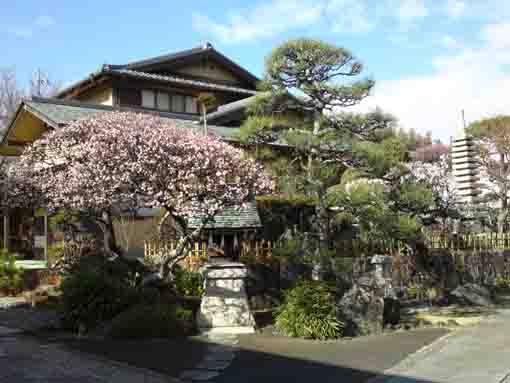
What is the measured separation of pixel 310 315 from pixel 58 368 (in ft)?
13.6

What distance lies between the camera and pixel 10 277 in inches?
582

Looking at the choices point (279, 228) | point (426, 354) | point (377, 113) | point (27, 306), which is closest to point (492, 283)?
point (279, 228)

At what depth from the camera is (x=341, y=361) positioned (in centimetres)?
781

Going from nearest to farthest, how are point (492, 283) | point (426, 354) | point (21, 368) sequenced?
point (21, 368) < point (426, 354) < point (492, 283)

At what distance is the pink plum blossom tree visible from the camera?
9758 millimetres

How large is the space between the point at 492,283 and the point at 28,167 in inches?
505

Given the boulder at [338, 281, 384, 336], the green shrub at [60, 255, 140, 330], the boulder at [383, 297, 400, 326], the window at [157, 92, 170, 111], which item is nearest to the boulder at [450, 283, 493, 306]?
the boulder at [383, 297, 400, 326]

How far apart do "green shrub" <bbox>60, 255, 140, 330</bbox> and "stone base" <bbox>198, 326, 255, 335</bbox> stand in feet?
5.01

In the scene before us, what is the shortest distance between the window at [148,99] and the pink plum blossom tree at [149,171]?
14.9 m

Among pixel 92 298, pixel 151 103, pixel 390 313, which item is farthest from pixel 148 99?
pixel 390 313

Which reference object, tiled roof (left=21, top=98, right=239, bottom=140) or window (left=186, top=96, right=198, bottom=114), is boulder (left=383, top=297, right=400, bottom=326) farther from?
window (left=186, top=96, right=198, bottom=114)

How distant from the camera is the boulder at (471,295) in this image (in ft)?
43.1

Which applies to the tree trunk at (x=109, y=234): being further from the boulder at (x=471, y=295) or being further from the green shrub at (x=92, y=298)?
the boulder at (x=471, y=295)

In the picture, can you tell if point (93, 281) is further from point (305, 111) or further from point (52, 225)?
point (52, 225)
